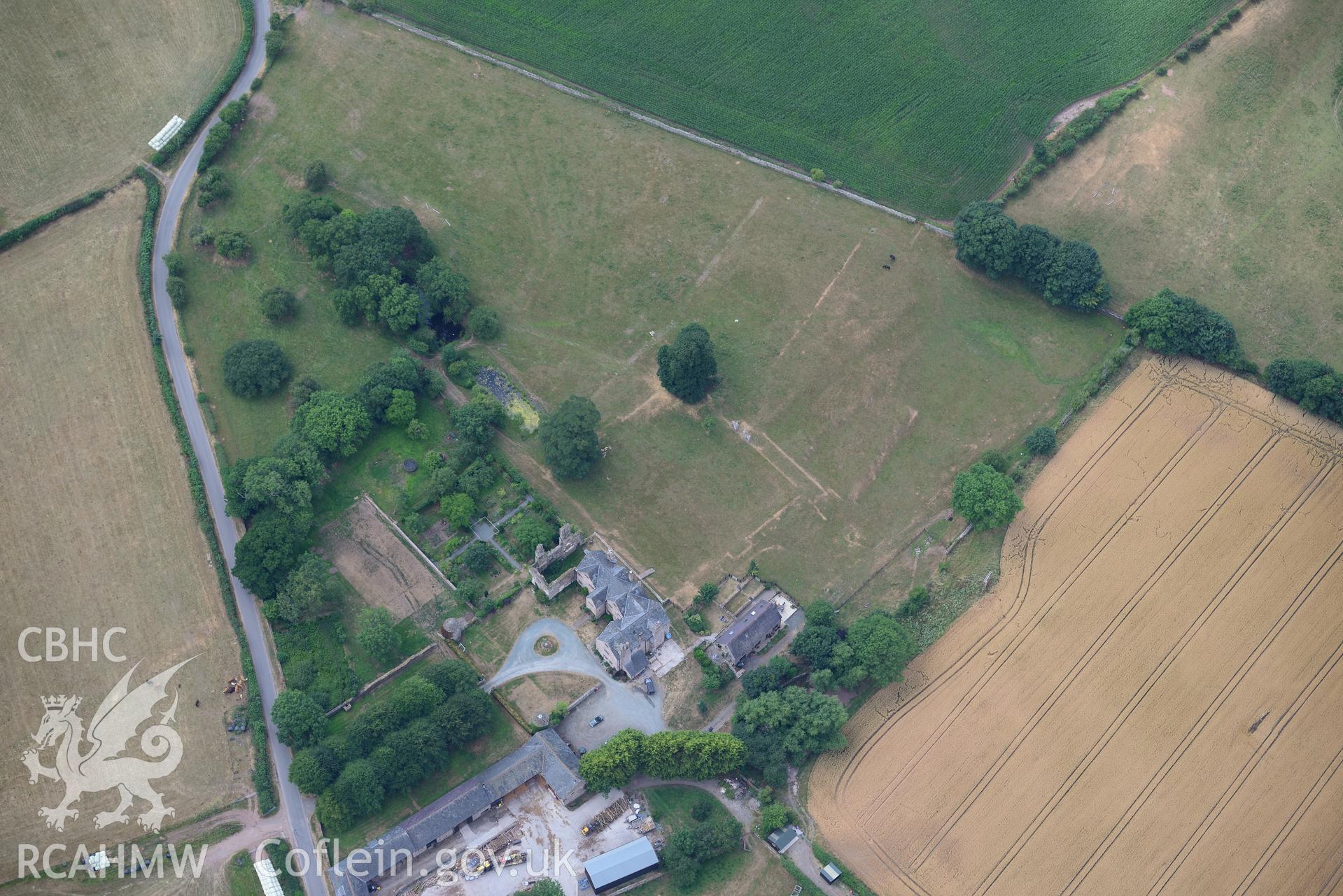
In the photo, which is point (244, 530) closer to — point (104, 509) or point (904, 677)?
point (104, 509)

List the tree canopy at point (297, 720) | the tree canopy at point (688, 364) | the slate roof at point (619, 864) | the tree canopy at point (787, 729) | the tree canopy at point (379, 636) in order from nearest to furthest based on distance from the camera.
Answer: the slate roof at point (619, 864), the tree canopy at point (297, 720), the tree canopy at point (787, 729), the tree canopy at point (379, 636), the tree canopy at point (688, 364)

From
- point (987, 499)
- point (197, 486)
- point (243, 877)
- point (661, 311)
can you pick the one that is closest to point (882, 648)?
point (987, 499)

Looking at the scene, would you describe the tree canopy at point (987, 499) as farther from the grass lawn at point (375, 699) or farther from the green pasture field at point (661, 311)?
the grass lawn at point (375, 699)

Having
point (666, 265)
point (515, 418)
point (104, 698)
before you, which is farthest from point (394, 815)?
point (666, 265)

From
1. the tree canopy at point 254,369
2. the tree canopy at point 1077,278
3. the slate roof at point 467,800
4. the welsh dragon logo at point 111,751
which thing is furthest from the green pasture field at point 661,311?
the welsh dragon logo at point 111,751

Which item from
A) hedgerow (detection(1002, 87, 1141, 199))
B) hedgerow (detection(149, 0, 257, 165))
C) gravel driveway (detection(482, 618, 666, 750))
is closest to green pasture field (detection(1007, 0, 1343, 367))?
hedgerow (detection(1002, 87, 1141, 199))

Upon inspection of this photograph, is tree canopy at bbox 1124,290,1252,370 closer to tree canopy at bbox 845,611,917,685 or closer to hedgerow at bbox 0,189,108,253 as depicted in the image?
tree canopy at bbox 845,611,917,685
